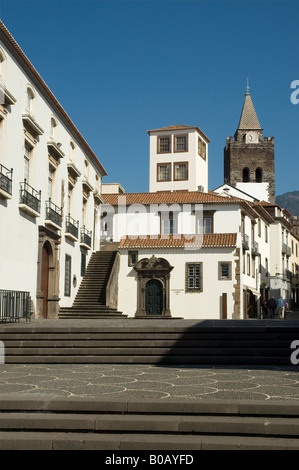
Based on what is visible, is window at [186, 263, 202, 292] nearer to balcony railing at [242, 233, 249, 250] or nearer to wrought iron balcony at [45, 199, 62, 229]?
balcony railing at [242, 233, 249, 250]

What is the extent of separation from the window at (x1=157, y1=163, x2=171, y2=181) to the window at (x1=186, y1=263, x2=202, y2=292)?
49.0 feet

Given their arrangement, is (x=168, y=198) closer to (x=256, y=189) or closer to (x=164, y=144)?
(x=164, y=144)

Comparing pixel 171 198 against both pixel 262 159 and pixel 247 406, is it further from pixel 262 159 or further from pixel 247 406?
pixel 262 159

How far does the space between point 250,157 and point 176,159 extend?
105ft

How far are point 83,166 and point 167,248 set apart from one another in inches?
351

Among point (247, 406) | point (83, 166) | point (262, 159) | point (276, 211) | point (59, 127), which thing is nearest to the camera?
point (247, 406)

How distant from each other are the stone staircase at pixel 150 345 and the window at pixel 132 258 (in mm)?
23582

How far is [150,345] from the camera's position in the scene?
13.2 m

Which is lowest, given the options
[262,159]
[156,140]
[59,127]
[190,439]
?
[190,439]

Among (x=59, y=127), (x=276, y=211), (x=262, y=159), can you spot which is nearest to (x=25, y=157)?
(x=59, y=127)

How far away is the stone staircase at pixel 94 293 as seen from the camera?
27.8 meters

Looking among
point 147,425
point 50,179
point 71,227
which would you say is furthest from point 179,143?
point 147,425

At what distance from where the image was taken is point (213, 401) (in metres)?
7.63

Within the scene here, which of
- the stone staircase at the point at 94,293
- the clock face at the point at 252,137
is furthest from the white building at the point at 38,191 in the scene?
the clock face at the point at 252,137
